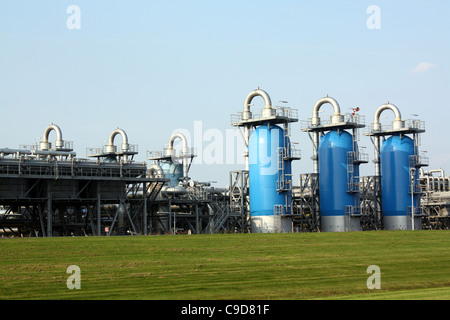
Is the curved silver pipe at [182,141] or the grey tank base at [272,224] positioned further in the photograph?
the curved silver pipe at [182,141]

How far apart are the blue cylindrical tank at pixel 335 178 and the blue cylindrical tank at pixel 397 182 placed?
814 cm

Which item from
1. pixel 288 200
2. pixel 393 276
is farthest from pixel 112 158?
pixel 393 276

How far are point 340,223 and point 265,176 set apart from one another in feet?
37.7

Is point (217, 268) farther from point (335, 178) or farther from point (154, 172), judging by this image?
point (335, 178)

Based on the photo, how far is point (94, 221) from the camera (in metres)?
75.2

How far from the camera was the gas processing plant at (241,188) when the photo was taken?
6538 centimetres

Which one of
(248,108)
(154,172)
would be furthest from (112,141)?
(248,108)

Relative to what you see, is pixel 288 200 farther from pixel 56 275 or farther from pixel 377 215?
pixel 56 275

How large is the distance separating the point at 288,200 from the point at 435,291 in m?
44.5

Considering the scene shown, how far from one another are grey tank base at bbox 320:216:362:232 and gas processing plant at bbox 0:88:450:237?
0.11 m

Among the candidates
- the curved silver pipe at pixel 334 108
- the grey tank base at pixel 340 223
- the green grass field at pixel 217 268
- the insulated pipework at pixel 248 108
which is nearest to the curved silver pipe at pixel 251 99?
the insulated pipework at pixel 248 108

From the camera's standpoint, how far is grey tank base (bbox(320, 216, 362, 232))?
75750mm

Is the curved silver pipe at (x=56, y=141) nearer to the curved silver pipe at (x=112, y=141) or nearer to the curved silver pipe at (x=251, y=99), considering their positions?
the curved silver pipe at (x=112, y=141)

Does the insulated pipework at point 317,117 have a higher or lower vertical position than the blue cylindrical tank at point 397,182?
higher
